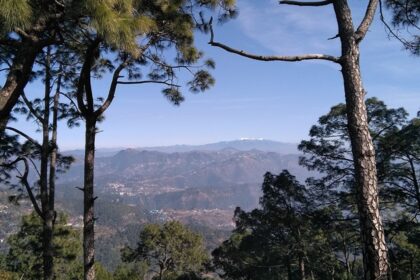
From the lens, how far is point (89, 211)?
22.5ft

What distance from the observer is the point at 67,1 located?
4.50m

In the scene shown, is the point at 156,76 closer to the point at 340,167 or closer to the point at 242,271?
the point at 340,167

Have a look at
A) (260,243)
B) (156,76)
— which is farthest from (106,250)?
(156,76)

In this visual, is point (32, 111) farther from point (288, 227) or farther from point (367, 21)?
point (288, 227)

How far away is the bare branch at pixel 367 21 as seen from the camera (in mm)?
4528

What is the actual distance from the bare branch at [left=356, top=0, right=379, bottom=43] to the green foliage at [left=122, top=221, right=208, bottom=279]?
26.1m

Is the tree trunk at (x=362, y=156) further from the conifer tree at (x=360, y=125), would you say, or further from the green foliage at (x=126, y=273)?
the green foliage at (x=126, y=273)

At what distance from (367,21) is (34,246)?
2434cm

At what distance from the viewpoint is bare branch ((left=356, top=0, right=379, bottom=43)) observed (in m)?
4.53

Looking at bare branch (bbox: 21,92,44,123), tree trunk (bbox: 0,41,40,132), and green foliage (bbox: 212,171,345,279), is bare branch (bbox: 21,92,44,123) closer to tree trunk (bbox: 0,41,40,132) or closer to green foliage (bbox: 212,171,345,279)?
tree trunk (bbox: 0,41,40,132)

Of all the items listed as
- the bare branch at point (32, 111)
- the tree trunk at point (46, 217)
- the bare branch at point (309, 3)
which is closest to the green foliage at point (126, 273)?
the tree trunk at point (46, 217)

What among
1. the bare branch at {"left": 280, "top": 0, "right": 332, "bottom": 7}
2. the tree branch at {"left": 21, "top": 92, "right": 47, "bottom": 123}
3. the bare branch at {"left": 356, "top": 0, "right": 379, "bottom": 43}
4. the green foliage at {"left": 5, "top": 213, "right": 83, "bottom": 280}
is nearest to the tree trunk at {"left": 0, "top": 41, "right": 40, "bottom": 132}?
the bare branch at {"left": 280, "top": 0, "right": 332, "bottom": 7}

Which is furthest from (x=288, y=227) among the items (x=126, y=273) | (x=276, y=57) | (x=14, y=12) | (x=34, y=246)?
(x=126, y=273)

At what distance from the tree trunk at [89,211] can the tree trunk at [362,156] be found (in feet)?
14.2
